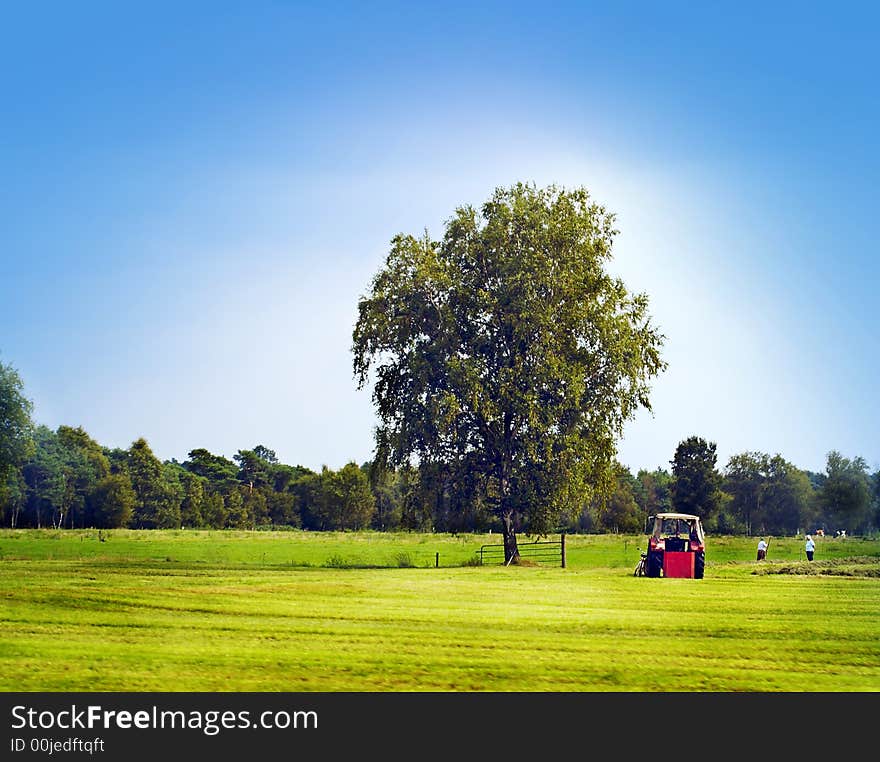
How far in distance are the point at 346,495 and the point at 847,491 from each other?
47.9 metres

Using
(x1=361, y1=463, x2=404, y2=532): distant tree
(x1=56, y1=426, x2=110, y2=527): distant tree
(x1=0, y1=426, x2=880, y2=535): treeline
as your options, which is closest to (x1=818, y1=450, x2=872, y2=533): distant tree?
(x1=0, y1=426, x2=880, y2=535): treeline

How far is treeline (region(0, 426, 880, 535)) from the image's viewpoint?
5149 centimetres

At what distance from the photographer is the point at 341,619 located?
1978 cm

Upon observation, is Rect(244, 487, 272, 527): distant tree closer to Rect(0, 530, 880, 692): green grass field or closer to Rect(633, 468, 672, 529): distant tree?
Rect(633, 468, 672, 529): distant tree

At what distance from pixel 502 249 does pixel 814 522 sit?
256 feet

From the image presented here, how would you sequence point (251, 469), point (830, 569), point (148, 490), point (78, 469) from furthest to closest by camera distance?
point (251, 469) → point (148, 490) → point (78, 469) → point (830, 569)

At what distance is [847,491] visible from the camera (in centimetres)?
8769

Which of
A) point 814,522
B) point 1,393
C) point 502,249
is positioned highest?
A: point 502,249

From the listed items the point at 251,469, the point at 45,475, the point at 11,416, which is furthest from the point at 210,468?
the point at 11,416

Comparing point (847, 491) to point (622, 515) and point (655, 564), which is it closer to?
point (622, 515)

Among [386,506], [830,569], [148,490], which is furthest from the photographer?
[386,506]

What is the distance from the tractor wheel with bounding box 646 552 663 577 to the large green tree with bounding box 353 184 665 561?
7.65m
